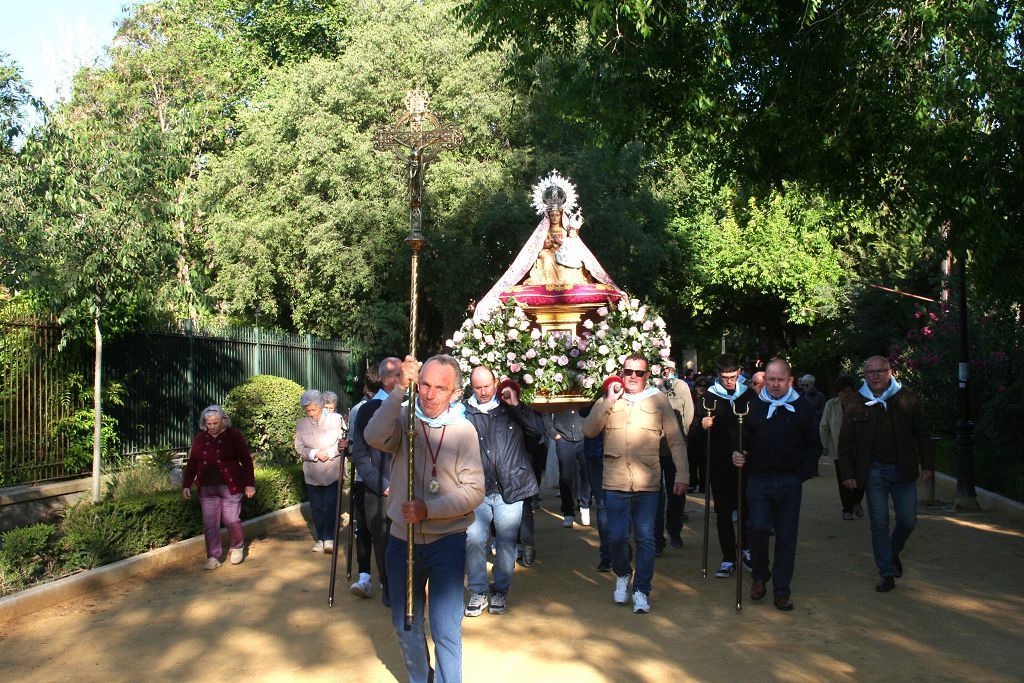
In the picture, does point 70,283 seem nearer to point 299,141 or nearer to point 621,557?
point 621,557

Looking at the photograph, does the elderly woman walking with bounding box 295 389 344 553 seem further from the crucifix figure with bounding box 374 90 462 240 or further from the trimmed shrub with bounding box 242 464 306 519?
the crucifix figure with bounding box 374 90 462 240

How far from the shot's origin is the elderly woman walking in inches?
458

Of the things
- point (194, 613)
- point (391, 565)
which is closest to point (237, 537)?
point (194, 613)

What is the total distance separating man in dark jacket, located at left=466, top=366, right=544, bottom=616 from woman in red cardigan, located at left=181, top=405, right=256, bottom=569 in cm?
295

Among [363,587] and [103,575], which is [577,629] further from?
[103,575]

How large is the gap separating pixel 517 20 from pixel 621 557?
6.68m

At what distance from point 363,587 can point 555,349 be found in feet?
15.8

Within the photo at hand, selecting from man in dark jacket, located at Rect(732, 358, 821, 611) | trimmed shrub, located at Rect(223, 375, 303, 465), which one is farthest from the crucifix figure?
trimmed shrub, located at Rect(223, 375, 303, 465)

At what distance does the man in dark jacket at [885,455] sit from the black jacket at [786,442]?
0.69 meters

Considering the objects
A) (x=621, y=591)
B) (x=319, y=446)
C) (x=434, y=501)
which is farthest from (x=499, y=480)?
(x=434, y=501)

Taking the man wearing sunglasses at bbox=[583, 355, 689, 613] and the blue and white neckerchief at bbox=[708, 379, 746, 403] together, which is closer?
the man wearing sunglasses at bbox=[583, 355, 689, 613]

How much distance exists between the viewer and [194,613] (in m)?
9.07

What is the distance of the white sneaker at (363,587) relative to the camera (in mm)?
9430

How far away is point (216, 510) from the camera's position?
445 inches
